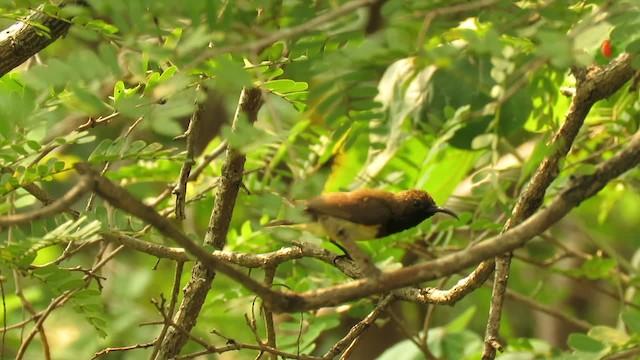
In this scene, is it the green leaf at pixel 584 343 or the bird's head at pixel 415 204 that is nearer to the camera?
the bird's head at pixel 415 204

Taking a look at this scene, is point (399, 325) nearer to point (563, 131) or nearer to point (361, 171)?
point (361, 171)

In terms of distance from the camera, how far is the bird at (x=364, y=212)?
1.96 metres

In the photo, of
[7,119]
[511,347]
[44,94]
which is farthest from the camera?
[511,347]

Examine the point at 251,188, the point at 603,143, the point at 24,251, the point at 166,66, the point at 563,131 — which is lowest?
the point at 24,251

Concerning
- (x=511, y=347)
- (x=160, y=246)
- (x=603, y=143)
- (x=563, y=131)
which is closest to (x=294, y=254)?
(x=160, y=246)

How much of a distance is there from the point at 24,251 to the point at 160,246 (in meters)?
0.39

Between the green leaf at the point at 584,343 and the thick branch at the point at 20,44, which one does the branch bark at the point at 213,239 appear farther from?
the green leaf at the point at 584,343

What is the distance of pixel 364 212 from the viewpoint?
7.16ft

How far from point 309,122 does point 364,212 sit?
0.34 metres

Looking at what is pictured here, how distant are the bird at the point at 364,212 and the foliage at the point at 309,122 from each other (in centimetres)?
7

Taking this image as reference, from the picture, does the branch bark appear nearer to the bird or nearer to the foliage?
the foliage

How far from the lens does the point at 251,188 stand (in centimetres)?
302

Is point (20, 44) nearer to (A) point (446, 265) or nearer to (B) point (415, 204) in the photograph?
(B) point (415, 204)

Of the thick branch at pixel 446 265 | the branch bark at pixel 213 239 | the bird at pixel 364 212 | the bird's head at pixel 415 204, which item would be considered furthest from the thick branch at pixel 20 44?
the thick branch at pixel 446 265
